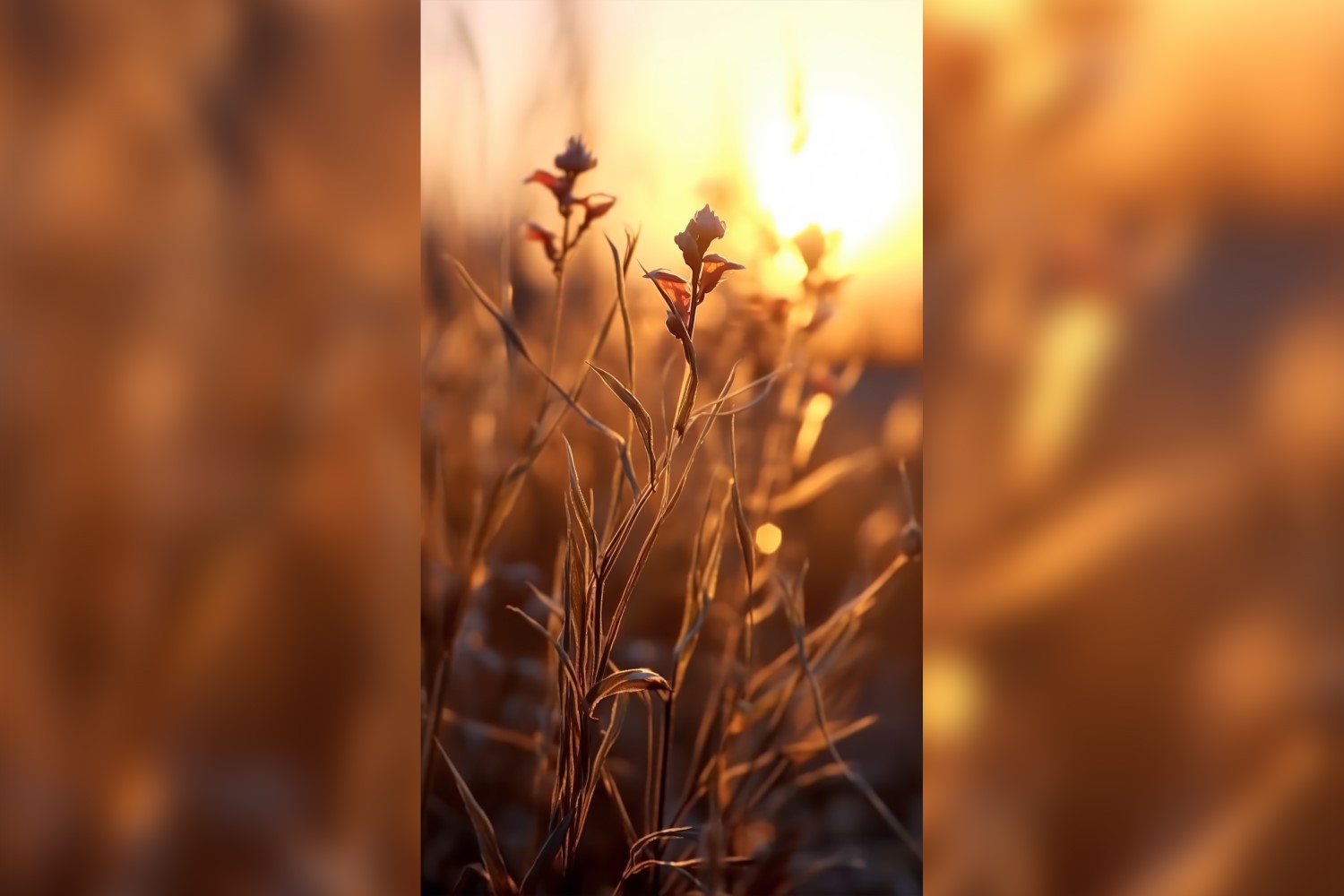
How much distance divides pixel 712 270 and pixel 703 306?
59mm

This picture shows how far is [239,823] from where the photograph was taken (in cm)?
131

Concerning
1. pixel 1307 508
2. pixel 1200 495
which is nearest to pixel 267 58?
pixel 1200 495

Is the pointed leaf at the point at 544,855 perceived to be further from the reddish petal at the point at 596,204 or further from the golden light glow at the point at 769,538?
the reddish petal at the point at 596,204

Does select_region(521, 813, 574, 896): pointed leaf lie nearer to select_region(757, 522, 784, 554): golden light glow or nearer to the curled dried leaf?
the curled dried leaf

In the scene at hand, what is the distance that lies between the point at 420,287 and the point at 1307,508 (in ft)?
3.58

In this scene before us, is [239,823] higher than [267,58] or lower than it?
lower

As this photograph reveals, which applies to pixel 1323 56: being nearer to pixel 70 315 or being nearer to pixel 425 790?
Answer: pixel 425 790

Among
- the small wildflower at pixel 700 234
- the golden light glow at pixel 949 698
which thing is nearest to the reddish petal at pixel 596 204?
the small wildflower at pixel 700 234

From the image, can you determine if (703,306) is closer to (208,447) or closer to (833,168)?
(833,168)

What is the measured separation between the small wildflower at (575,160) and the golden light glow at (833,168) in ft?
0.62

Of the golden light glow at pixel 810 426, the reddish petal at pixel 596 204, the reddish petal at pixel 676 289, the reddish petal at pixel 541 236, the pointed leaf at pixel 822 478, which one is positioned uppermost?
the reddish petal at pixel 596 204

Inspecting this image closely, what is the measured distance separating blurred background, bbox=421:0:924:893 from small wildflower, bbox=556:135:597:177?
12 millimetres

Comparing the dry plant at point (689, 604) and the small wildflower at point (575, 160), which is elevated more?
the small wildflower at point (575, 160)

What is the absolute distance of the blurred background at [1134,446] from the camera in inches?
50.0
